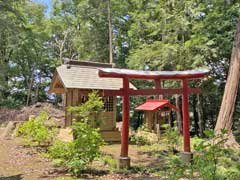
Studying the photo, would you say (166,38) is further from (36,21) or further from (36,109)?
(36,21)

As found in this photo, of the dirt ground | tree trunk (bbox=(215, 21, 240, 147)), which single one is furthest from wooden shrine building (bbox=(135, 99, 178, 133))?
tree trunk (bbox=(215, 21, 240, 147))

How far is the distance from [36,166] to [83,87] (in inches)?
176

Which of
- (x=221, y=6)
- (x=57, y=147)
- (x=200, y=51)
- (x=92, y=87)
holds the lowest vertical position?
(x=57, y=147)

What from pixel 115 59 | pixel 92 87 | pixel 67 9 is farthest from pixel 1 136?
pixel 67 9

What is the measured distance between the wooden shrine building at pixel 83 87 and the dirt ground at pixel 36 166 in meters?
1.75

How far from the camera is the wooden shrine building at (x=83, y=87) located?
35.6 feet

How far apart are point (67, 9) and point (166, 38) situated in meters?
13.2

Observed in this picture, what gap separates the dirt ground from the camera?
19.1 feet

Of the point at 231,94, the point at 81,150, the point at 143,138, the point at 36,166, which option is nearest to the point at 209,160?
the point at 81,150

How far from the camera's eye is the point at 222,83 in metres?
14.6

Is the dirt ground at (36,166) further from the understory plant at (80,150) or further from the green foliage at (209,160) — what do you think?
the green foliage at (209,160)

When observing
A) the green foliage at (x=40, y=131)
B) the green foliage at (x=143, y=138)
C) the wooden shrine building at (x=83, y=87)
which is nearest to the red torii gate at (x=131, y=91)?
the green foliage at (x=40, y=131)

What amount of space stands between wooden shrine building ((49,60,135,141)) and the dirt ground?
5.74 ft

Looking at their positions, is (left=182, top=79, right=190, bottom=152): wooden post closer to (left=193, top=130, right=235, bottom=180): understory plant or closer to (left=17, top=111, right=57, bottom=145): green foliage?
(left=17, top=111, right=57, bottom=145): green foliage
